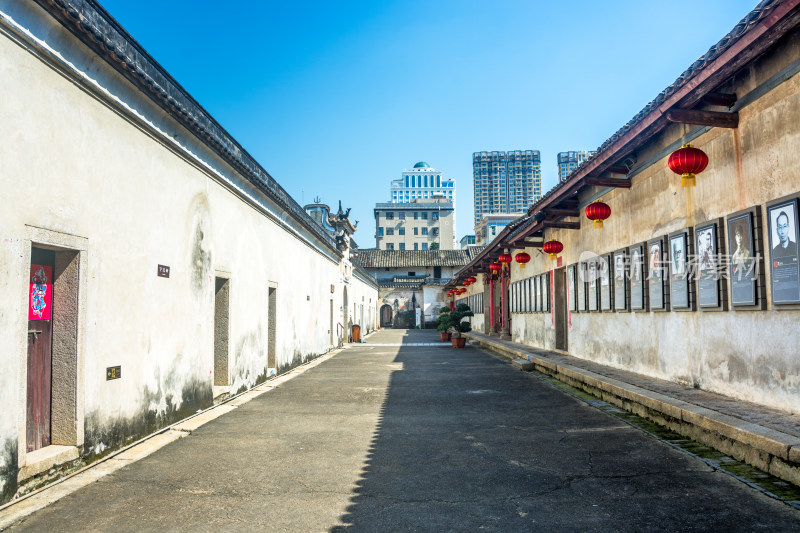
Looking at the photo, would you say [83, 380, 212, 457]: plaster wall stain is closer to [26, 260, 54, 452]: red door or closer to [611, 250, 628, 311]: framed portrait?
[26, 260, 54, 452]: red door

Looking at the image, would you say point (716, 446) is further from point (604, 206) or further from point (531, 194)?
point (531, 194)

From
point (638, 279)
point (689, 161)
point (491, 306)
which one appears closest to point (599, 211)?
point (638, 279)

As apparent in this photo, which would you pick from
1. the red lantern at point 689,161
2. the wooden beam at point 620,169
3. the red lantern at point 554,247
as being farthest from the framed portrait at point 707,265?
the red lantern at point 554,247

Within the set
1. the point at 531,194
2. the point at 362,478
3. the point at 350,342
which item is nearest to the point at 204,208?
the point at 362,478

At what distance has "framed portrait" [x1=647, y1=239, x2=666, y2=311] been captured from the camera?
777cm

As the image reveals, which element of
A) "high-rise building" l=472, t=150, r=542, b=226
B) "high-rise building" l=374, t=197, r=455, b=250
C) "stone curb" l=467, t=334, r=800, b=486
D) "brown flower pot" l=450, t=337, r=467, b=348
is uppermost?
"high-rise building" l=472, t=150, r=542, b=226

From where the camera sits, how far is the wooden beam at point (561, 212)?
11555 mm

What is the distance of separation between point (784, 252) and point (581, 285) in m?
6.38

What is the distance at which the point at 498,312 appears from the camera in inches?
946

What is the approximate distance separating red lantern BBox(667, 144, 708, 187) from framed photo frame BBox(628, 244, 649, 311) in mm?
2346

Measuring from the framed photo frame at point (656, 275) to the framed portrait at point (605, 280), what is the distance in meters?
1.59

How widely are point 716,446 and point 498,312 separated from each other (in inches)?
751

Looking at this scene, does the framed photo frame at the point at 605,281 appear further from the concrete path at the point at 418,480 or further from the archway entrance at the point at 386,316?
the archway entrance at the point at 386,316

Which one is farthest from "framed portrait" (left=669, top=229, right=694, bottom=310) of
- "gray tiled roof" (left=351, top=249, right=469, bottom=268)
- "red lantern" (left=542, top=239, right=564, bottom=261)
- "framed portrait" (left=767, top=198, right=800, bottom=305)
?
"gray tiled roof" (left=351, top=249, right=469, bottom=268)
